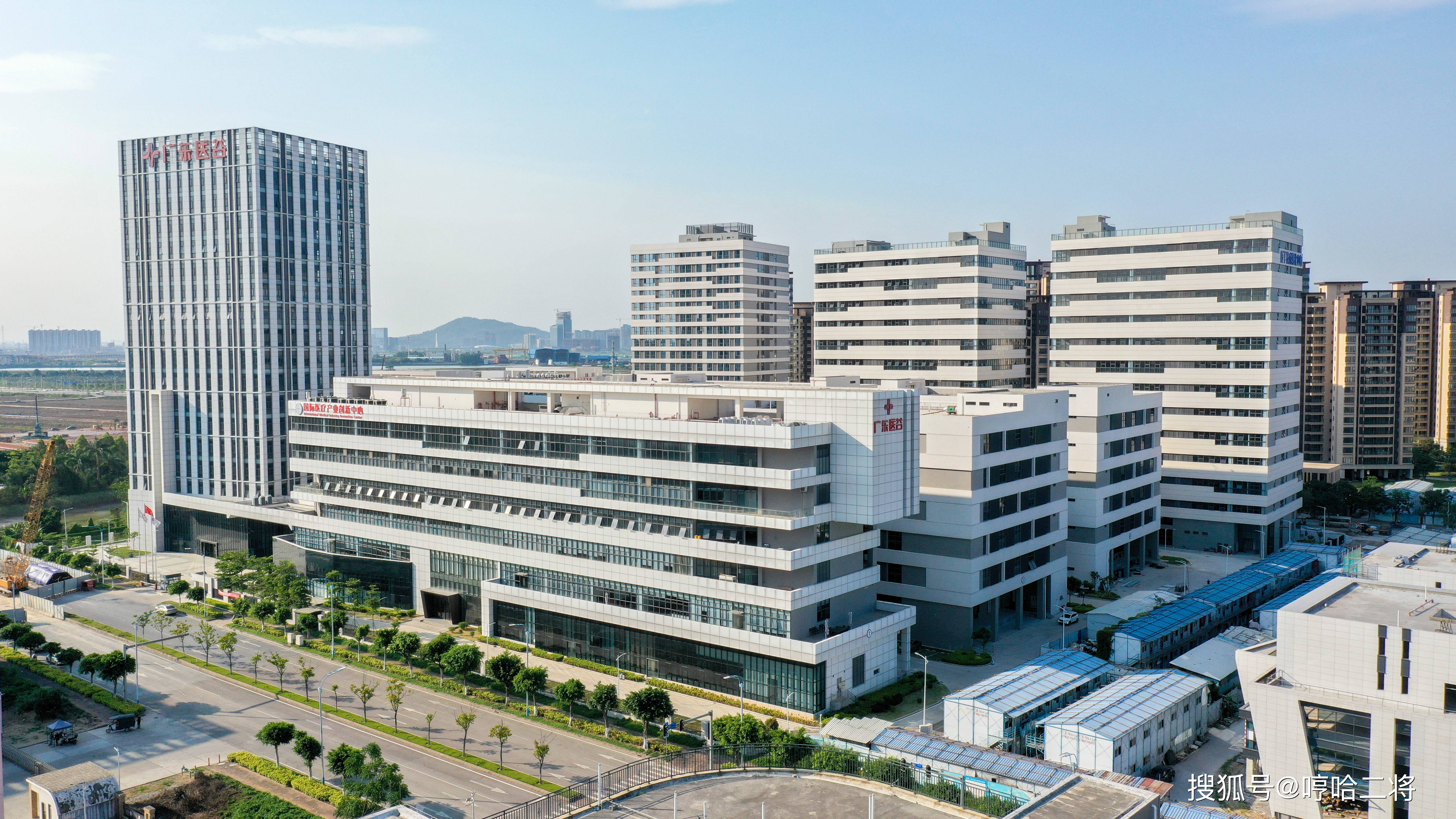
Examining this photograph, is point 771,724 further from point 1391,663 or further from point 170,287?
point 170,287

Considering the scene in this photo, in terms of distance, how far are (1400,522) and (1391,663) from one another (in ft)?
340

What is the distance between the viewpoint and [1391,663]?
44.2 meters

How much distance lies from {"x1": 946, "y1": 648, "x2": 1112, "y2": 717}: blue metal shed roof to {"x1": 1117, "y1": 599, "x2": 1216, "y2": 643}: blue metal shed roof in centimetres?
350

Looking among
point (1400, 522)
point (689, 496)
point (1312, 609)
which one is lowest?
point (1400, 522)

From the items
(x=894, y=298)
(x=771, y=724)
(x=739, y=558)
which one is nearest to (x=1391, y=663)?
(x=771, y=724)

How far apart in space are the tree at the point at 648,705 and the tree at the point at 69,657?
41.9 meters

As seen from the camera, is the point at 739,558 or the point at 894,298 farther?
the point at 894,298

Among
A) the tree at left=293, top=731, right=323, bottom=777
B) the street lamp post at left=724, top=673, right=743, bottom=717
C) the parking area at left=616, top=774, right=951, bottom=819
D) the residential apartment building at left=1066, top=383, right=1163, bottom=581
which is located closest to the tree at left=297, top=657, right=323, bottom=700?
the tree at left=293, top=731, right=323, bottom=777

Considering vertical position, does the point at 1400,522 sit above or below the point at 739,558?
below

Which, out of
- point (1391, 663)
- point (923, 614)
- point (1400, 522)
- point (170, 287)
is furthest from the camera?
point (1400, 522)

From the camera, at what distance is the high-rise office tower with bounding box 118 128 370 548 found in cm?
10675

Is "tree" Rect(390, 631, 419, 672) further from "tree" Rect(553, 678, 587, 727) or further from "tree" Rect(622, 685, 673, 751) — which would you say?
"tree" Rect(622, 685, 673, 751)

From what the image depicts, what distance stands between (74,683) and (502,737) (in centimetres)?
3562

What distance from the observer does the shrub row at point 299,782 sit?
47219 millimetres
